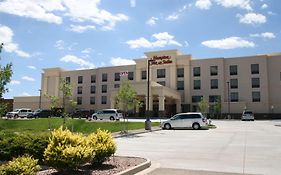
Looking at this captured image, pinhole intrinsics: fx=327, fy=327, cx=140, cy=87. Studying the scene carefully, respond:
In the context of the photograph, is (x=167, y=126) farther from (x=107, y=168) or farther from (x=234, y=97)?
(x=234, y=97)

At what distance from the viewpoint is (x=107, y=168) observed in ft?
31.6

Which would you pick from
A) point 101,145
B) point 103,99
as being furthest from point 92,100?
point 101,145

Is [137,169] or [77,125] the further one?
[77,125]

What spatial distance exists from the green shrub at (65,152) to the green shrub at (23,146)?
1.46m

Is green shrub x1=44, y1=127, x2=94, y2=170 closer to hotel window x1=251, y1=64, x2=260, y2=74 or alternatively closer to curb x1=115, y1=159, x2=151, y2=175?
curb x1=115, y1=159, x2=151, y2=175

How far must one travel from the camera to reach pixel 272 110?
67.3 m

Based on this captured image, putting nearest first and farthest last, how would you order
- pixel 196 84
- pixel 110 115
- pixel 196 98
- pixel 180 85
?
pixel 110 115 < pixel 196 98 < pixel 196 84 < pixel 180 85

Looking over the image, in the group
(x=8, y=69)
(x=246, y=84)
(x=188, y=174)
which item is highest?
(x=246, y=84)

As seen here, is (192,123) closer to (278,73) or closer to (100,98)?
(278,73)

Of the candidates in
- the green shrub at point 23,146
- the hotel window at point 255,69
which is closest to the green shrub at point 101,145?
the green shrub at point 23,146

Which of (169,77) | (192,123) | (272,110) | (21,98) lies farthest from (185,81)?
(21,98)

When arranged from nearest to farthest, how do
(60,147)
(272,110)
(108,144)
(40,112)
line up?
(60,147), (108,144), (40,112), (272,110)

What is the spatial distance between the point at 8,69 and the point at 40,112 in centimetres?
5601

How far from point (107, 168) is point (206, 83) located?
6465 cm
